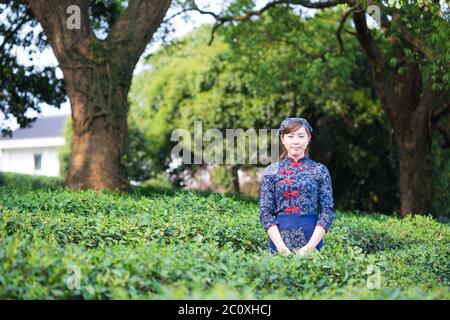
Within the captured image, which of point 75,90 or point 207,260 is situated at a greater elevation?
point 75,90

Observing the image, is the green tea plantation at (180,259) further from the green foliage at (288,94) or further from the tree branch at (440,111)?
the green foliage at (288,94)

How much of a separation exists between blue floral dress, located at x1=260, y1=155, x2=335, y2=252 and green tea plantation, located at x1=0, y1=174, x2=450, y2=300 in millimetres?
350

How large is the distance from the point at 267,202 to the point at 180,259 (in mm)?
1459

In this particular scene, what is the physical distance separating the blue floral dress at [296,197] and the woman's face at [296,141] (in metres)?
0.12

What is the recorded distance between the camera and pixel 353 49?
25.1 meters

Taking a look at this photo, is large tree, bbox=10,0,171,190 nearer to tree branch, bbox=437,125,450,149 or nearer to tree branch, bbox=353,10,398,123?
tree branch, bbox=353,10,398,123

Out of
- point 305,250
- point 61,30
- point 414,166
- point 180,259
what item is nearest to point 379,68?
point 414,166

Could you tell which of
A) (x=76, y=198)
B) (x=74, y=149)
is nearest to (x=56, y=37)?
(x=74, y=149)

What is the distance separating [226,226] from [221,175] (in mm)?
22392

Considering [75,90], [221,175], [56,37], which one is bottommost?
[221,175]

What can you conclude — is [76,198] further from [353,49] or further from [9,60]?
[353,49]

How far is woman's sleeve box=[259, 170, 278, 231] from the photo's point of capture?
23.0ft

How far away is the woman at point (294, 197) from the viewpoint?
7.02m
